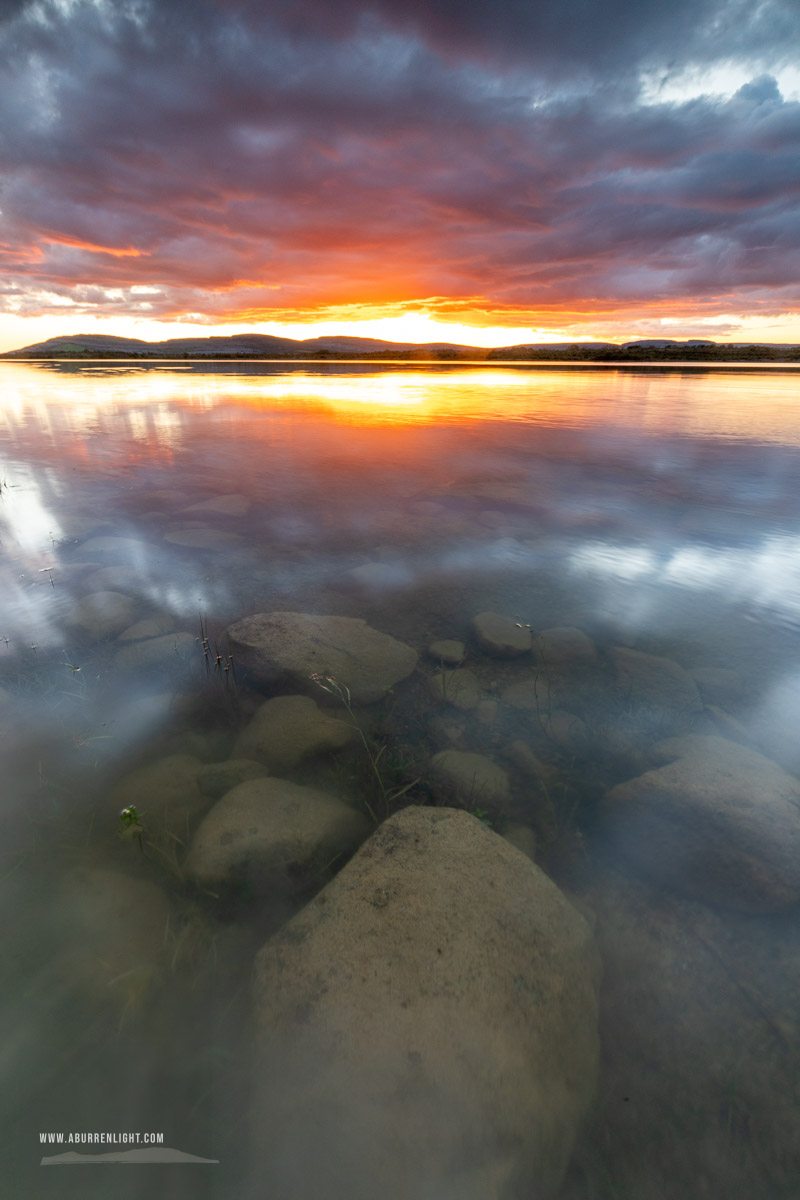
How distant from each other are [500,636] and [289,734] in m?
2.62

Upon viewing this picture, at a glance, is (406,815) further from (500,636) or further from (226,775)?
(500,636)

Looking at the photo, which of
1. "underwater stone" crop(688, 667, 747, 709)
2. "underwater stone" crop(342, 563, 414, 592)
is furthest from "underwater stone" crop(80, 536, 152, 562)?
"underwater stone" crop(688, 667, 747, 709)

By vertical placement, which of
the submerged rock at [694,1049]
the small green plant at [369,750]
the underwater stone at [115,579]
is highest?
the underwater stone at [115,579]

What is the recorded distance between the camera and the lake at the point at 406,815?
213 centimetres

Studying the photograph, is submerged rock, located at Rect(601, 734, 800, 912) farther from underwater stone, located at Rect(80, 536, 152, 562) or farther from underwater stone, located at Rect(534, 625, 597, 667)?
underwater stone, located at Rect(80, 536, 152, 562)

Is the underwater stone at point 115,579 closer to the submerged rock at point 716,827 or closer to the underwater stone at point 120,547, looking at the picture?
the underwater stone at point 120,547

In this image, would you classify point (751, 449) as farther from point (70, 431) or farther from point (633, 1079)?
point (70, 431)

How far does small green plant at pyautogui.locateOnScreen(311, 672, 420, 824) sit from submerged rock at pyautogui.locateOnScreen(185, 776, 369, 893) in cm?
26

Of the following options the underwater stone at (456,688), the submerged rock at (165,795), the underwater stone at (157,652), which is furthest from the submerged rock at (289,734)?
the underwater stone at (157,652)

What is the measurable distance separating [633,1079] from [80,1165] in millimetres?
2441

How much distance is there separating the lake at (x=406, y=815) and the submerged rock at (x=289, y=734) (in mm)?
32

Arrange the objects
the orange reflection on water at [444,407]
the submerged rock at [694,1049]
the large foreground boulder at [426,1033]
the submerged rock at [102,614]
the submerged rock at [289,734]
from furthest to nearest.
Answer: the orange reflection on water at [444,407]
the submerged rock at [102,614]
the submerged rock at [289,734]
the submerged rock at [694,1049]
the large foreground boulder at [426,1033]

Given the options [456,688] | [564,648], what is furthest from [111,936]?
[564,648]

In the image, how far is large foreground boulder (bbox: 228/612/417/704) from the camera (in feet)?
15.8
